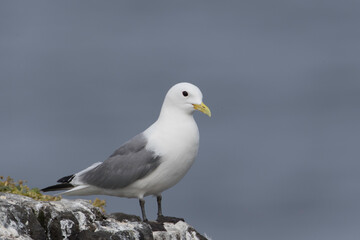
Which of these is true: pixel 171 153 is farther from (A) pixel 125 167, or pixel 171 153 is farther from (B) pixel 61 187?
(B) pixel 61 187

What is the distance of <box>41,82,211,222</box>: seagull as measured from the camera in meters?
12.8

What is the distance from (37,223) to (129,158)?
4125 millimetres

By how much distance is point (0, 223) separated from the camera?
8.80 m

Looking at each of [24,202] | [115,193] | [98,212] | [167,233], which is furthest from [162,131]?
[24,202]

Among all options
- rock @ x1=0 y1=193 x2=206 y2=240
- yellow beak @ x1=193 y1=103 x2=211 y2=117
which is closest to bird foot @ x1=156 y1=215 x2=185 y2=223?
rock @ x1=0 y1=193 x2=206 y2=240

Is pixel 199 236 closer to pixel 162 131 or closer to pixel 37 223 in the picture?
pixel 162 131

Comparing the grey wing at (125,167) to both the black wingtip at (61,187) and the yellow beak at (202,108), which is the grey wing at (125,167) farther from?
the yellow beak at (202,108)

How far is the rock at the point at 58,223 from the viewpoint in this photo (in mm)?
8938

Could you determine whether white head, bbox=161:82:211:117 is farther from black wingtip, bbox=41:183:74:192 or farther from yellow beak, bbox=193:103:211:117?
black wingtip, bbox=41:183:74:192

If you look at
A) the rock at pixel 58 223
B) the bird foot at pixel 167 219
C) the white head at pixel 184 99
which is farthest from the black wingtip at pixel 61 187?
the rock at pixel 58 223

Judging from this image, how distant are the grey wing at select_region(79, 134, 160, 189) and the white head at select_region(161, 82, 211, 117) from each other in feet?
2.81

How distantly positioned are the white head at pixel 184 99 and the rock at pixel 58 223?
336 centimetres

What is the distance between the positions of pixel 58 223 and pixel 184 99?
4.58m

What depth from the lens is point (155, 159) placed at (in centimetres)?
1275
